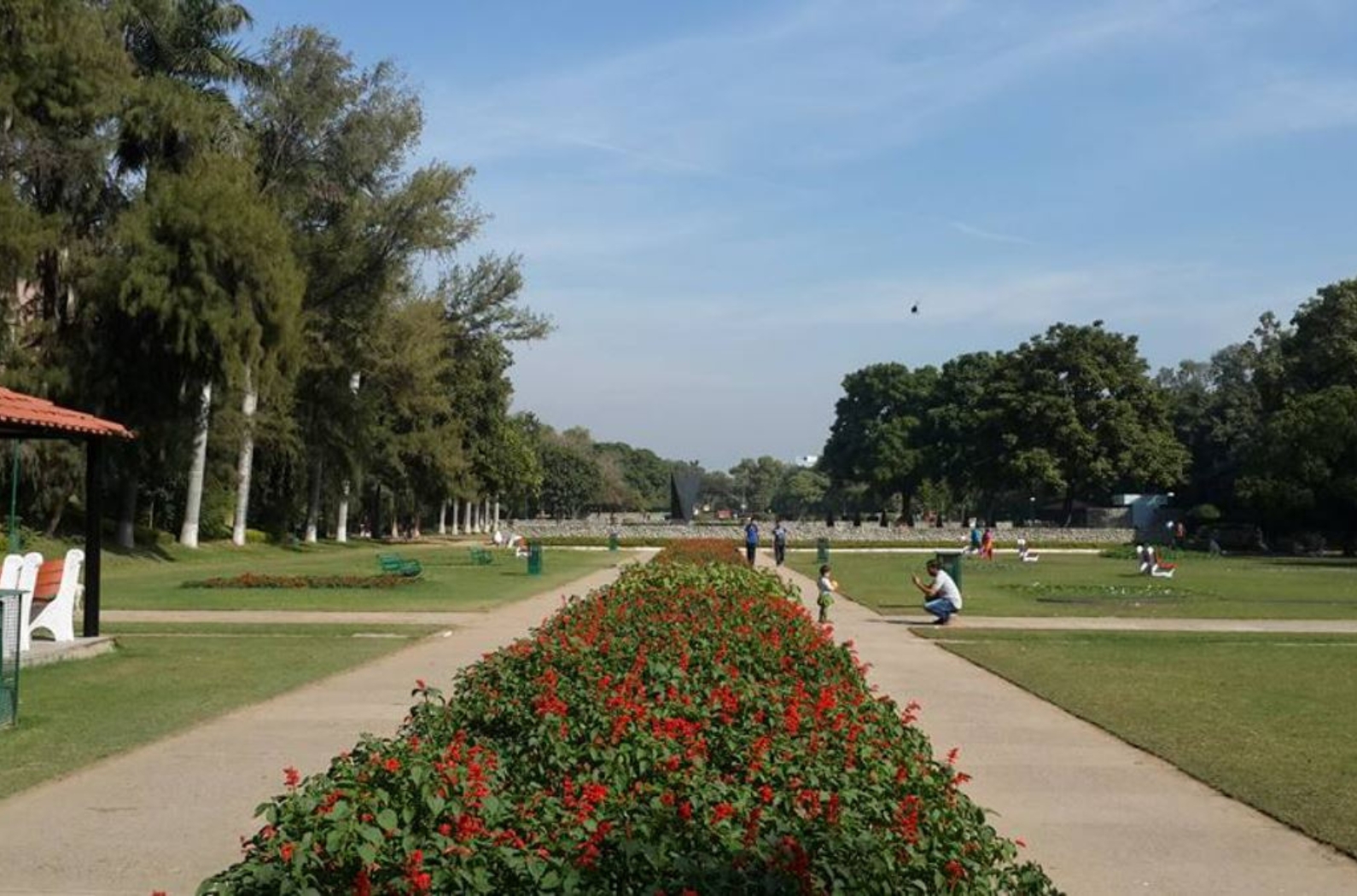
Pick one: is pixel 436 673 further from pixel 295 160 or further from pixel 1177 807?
pixel 295 160

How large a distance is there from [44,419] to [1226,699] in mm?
12419

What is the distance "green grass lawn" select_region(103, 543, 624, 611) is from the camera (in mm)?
27109

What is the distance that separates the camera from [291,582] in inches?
1252

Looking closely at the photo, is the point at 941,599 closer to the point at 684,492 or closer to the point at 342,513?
the point at 342,513

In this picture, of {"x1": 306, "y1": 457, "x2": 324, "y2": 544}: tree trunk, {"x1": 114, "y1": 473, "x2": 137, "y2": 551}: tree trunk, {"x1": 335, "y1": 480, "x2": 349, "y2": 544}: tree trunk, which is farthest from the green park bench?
{"x1": 335, "y1": 480, "x2": 349, "y2": 544}: tree trunk

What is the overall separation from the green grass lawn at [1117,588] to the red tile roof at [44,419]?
49.2ft

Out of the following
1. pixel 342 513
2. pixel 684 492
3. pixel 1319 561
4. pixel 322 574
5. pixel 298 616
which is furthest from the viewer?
pixel 684 492

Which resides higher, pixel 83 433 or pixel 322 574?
pixel 83 433

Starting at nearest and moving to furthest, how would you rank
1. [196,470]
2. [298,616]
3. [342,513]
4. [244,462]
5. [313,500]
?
[298,616]
[196,470]
[244,462]
[313,500]
[342,513]

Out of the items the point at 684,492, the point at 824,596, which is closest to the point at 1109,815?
the point at 824,596

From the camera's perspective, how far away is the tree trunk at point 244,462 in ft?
159

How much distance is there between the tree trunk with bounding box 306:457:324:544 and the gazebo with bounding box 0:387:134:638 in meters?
44.5

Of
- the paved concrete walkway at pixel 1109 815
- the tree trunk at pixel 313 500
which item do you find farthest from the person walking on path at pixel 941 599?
the tree trunk at pixel 313 500

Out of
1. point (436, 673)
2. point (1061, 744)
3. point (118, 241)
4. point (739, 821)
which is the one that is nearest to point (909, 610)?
point (436, 673)
